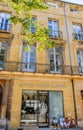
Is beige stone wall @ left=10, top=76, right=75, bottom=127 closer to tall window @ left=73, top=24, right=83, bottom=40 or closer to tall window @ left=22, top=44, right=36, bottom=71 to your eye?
tall window @ left=22, top=44, right=36, bottom=71

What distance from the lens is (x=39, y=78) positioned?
37.3ft

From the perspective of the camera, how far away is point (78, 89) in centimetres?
1191

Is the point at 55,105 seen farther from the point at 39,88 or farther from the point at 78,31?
the point at 78,31

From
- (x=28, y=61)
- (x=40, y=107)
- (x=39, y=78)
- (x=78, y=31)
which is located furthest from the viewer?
(x=78, y=31)

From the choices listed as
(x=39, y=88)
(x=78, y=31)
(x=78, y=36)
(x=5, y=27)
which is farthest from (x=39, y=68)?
(x=78, y=31)

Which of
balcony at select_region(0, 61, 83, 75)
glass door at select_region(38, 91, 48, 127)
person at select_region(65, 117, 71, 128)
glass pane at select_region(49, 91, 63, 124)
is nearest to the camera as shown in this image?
person at select_region(65, 117, 71, 128)

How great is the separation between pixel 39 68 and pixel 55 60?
6.16 feet

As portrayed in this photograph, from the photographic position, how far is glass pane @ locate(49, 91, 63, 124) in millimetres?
10966

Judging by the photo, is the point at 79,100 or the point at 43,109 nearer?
the point at 43,109

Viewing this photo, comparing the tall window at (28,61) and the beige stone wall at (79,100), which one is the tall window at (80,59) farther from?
the tall window at (28,61)

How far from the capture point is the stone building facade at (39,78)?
1056 centimetres

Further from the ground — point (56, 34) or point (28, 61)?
point (56, 34)

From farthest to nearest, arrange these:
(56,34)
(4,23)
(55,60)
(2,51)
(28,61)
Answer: (56,34)
(4,23)
(55,60)
(28,61)
(2,51)

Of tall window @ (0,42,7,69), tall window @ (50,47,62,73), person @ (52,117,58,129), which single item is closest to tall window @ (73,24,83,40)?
tall window @ (50,47,62,73)
